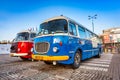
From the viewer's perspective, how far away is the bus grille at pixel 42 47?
19.3 ft

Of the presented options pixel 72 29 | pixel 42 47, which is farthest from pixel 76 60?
pixel 42 47

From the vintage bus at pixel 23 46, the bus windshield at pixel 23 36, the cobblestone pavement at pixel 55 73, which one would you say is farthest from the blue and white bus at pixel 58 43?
the bus windshield at pixel 23 36

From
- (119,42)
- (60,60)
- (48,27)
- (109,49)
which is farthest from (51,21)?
(119,42)

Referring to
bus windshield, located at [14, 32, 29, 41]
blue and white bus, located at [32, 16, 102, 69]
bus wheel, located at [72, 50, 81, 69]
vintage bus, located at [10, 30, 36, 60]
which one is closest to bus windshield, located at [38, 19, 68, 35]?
blue and white bus, located at [32, 16, 102, 69]

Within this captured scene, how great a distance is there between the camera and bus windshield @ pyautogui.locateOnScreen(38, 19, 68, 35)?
19.6 feet

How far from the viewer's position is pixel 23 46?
9273 millimetres

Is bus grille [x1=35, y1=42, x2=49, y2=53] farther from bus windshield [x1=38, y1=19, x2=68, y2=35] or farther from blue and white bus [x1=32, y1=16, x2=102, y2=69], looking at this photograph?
bus windshield [x1=38, y1=19, x2=68, y2=35]

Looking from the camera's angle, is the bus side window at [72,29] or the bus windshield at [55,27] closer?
the bus windshield at [55,27]

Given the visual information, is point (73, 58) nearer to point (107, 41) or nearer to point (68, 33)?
point (68, 33)

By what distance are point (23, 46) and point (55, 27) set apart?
13.6 feet

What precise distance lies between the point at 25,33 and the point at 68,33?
5.31 metres

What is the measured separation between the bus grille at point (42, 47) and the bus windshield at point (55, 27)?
69 cm

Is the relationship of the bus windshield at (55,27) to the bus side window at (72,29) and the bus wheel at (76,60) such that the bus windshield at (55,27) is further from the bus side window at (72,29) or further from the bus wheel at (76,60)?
the bus wheel at (76,60)

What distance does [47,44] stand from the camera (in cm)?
586
